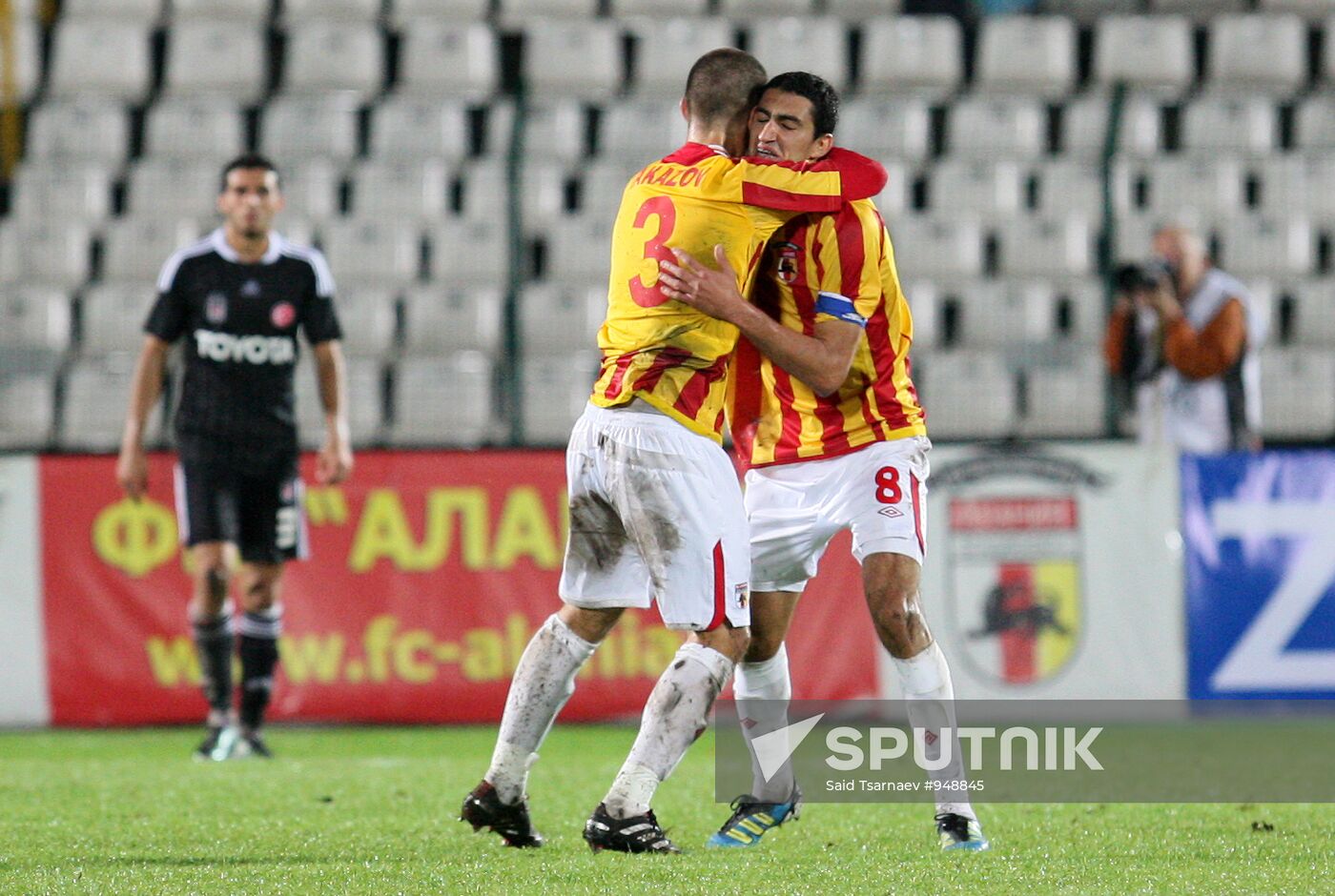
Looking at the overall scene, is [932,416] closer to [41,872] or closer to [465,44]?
[465,44]

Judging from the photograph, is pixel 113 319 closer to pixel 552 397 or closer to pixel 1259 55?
pixel 552 397

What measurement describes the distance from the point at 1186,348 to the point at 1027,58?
3.74 metres

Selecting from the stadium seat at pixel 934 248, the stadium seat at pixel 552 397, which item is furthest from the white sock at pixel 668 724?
the stadium seat at pixel 934 248

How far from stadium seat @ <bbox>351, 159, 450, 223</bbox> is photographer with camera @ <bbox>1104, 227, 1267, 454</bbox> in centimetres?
401

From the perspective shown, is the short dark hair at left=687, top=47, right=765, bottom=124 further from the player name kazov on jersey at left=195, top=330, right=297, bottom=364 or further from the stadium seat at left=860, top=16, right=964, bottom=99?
the stadium seat at left=860, top=16, right=964, bottom=99

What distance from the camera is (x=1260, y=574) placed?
8461 millimetres

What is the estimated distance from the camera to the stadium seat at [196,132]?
11.3m

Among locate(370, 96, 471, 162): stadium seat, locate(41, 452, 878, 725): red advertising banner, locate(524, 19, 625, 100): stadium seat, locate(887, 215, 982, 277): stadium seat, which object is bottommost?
locate(41, 452, 878, 725): red advertising banner

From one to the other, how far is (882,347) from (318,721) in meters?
4.51

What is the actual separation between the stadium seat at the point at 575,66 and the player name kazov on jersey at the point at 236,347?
517 cm

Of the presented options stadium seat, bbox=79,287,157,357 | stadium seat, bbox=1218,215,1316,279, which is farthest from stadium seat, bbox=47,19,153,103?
stadium seat, bbox=1218,215,1316,279

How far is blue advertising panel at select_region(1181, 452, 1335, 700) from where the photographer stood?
841 centimetres

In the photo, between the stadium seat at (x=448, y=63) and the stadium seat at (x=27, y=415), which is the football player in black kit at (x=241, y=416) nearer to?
the stadium seat at (x=27, y=415)

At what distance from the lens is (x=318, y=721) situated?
27.9 feet
